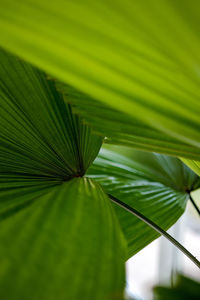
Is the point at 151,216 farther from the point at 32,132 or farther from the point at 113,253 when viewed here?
the point at 113,253

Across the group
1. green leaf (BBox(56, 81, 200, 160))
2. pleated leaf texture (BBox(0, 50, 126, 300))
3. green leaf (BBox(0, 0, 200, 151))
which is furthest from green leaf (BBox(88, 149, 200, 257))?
green leaf (BBox(0, 0, 200, 151))

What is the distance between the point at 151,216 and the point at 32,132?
0.34m

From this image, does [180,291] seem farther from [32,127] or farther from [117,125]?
[32,127]

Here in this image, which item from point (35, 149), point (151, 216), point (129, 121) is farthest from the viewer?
point (151, 216)

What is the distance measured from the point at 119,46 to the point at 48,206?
6.2 inches

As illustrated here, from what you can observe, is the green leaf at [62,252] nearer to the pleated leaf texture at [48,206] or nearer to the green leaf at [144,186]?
the pleated leaf texture at [48,206]

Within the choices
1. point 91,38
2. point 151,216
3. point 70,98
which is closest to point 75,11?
point 91,38

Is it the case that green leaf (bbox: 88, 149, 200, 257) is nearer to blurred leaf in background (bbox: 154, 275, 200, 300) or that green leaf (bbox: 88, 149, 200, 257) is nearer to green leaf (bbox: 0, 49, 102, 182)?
green leaf (bbox: 0, 49, 102, 182)

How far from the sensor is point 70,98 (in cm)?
39

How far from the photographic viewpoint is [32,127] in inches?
19.3

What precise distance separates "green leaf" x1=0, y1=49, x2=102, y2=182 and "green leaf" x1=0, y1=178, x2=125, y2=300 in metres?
0.15

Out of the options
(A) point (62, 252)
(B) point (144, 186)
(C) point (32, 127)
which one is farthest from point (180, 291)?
(B) point (144, 186)

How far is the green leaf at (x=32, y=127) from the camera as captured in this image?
1.57ft

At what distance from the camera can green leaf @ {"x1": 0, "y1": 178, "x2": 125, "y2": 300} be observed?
8.8 inches
